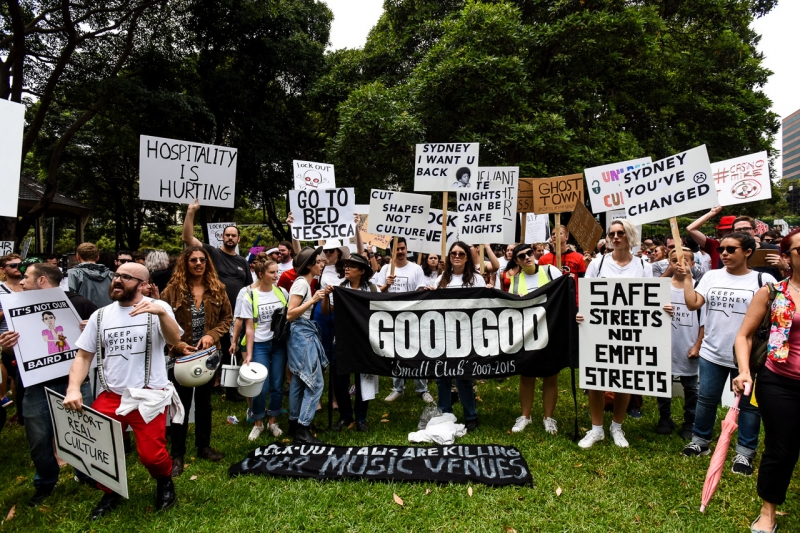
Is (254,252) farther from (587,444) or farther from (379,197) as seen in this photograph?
(587,444)

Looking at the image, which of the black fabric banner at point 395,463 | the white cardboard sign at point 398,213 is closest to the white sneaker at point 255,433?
the black fabric banner at point 395,463

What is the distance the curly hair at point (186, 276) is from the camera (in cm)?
478

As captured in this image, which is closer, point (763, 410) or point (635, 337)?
point (763, 410)

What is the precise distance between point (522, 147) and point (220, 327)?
11.6 metres

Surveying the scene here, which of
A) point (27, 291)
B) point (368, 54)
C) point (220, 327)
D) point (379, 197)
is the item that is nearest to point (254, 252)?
point (379, 197)

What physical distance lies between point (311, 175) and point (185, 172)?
3.24 meters

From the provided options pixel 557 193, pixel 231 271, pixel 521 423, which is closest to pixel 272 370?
pixel 231 271

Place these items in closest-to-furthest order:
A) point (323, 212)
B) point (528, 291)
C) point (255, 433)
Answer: point (255, 433)
point (528, 291)
point (323, 212)

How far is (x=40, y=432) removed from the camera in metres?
4.06

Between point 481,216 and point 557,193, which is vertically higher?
point 557,193

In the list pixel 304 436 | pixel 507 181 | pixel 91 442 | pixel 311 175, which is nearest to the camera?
pixel 91 442

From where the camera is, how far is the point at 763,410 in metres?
3.47

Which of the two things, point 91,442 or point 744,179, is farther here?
point 744,179

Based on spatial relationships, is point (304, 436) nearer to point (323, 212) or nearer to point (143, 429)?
point (143, 429)
